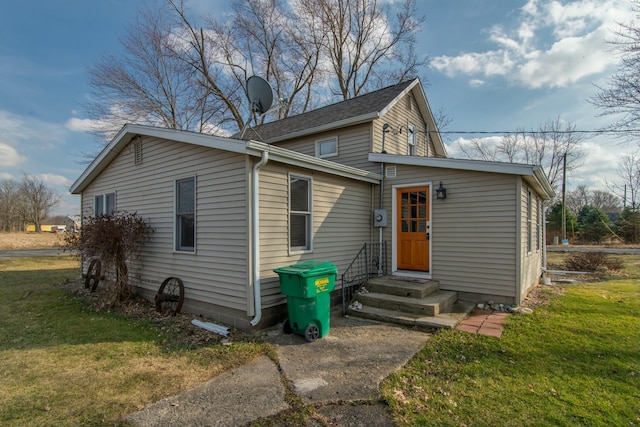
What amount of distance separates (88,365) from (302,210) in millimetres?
3797

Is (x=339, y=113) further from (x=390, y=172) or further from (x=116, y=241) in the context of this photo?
(x=116, y=241)

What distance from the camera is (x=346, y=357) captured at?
410cm

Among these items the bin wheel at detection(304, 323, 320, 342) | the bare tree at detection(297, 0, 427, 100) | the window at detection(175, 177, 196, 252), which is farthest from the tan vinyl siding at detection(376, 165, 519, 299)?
the bare tree at detection(297, 0, 427, 100)

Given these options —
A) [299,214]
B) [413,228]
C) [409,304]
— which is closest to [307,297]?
[299,214]

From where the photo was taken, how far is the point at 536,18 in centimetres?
893

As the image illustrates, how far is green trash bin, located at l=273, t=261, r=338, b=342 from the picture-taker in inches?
→ 182

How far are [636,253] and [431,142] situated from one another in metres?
16.0

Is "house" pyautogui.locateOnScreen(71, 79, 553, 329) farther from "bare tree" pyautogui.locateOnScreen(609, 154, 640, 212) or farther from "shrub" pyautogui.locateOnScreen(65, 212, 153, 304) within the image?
"bare tree" pyautogui.locateOnScreen(609, 154, 640, 212)

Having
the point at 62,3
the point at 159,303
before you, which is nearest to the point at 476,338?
the point at 159,303

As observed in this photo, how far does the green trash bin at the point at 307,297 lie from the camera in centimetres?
461

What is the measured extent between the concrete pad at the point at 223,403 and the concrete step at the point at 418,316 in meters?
2.54

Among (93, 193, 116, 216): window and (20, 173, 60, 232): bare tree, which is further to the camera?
(20, 173, 60, 232): bare tree

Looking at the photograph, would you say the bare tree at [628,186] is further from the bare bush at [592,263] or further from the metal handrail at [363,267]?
the metal handrail at [363,267]

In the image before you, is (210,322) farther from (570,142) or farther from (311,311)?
(570,142)
